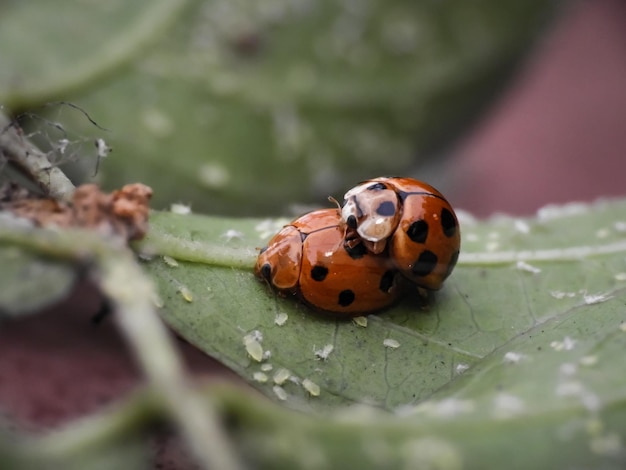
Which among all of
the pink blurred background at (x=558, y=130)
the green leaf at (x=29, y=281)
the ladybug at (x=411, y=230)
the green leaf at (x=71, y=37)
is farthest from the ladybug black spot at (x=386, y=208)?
the pink blurred background at (x=558, y=130)

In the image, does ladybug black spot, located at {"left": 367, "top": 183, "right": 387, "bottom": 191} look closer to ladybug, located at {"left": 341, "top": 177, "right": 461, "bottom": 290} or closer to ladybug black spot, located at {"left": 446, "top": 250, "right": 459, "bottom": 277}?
ladybug, located at {"left": 341, "top": 177, "right": 461, "bottom": 290}

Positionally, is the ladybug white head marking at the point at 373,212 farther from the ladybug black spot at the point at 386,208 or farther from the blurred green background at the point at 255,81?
the blurred green background at the point at 255,81

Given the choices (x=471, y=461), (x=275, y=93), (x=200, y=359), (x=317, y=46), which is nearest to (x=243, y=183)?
(x=275, y=93)

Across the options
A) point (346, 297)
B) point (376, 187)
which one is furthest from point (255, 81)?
point (346, 297)

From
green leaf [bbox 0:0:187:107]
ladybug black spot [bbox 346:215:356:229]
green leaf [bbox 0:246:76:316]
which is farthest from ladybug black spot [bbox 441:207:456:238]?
green leaf [bbox 0:0:187:107]

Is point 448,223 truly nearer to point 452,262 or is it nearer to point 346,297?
point 452,262

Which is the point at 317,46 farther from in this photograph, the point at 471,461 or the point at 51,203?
the point at 471,461
